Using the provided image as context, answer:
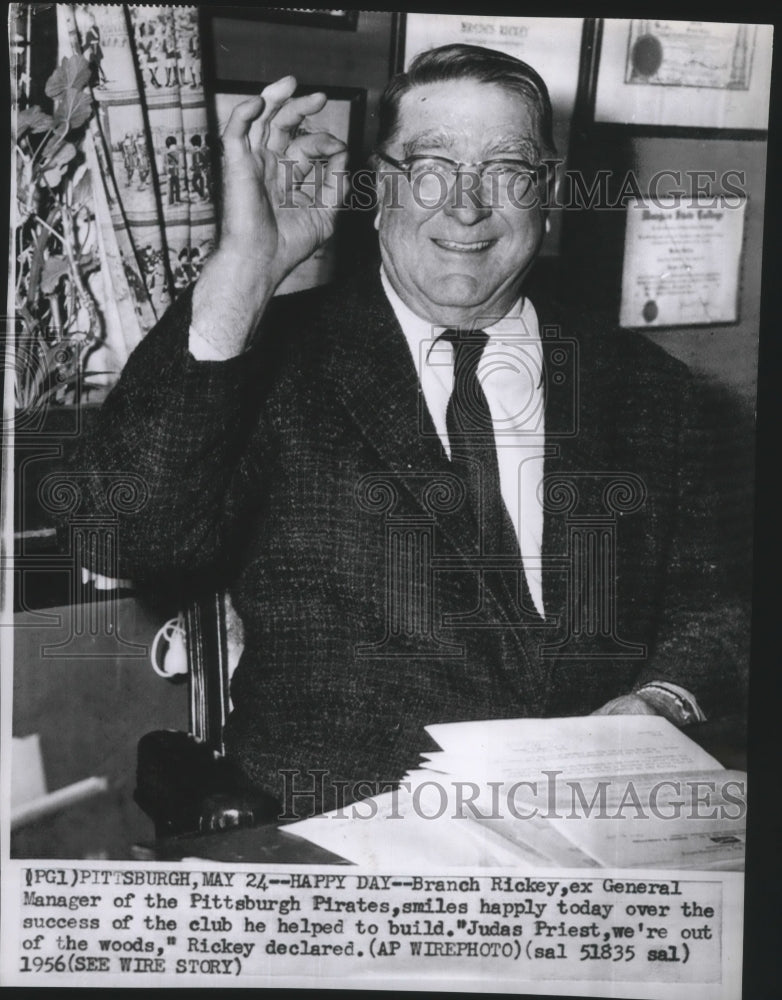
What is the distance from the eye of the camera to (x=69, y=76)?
149 cm

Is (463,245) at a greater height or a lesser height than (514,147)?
lesser

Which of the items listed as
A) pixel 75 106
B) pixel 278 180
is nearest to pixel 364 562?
pixel 278 180

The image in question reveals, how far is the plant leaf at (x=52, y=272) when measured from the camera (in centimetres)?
151

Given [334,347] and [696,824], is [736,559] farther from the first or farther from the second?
[334,347]

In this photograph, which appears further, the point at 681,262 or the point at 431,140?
the point at 681,262

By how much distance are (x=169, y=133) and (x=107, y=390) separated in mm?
379

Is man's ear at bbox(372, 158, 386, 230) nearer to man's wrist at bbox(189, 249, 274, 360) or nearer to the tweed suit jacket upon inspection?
the tweed suit jacket

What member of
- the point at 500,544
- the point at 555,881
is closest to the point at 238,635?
the point at 500,544

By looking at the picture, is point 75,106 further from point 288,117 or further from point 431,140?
point 431,140

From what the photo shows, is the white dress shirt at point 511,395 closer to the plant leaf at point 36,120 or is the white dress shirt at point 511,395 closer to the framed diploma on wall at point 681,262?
the framed diploma on wall at point 681,262

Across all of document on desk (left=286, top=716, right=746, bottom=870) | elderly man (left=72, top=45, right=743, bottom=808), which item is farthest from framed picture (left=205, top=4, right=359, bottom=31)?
document on desk (left=286, top=716, right=746, bottom=870)

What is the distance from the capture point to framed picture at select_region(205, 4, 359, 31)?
150cm

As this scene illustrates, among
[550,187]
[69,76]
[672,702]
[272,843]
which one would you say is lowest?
[272,843]

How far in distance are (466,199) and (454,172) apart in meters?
0.04
